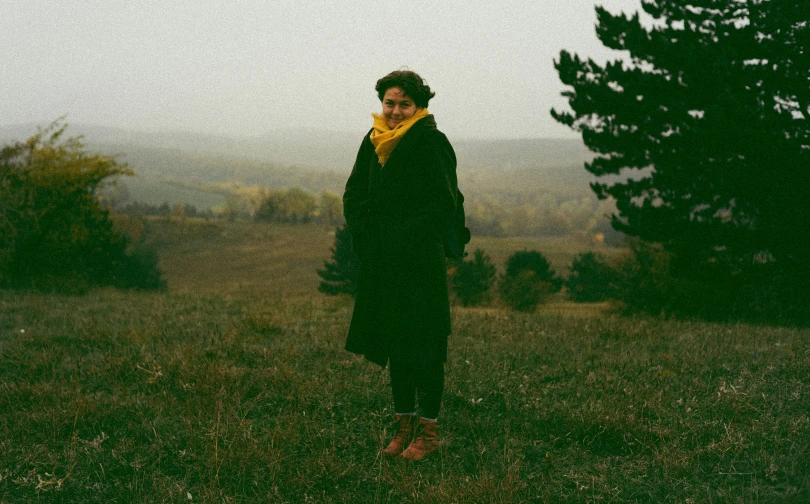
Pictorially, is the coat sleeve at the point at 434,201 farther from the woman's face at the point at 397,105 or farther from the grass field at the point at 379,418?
the grass field at the point at 379,418

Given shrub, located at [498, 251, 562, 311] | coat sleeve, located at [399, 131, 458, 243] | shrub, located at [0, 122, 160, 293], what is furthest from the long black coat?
shrub, located at [498, 251, 562, 311]

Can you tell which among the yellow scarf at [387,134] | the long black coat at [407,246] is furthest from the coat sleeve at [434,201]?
the yellow scarf at [387,134]

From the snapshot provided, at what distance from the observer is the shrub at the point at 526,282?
121 ft

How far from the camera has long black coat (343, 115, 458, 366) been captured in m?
3.35

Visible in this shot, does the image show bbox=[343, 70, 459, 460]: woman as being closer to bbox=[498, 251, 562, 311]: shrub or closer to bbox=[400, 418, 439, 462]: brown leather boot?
bbox=[400, 418, 439, 462]: brown leather boot

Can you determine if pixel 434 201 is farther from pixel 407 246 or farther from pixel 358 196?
pixel 358 196

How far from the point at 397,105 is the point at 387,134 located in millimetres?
185

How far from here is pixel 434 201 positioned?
3.36m

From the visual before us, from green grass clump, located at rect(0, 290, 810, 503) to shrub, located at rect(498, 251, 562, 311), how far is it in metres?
24.0

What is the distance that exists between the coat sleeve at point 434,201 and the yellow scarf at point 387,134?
146mm

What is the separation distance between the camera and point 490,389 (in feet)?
15.4

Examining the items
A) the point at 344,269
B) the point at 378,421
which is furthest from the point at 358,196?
the point at 344,269

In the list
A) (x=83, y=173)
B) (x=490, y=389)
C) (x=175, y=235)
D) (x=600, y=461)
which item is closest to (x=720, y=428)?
(x=600, y=461)

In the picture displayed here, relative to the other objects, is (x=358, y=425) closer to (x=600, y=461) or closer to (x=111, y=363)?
(x=600, y=461)
